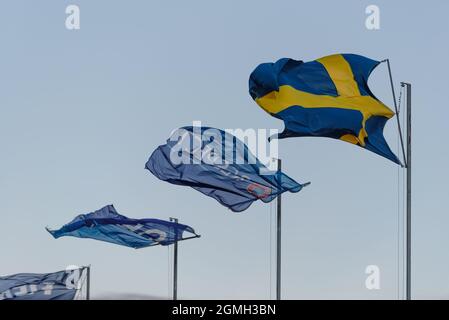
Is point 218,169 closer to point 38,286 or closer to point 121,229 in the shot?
point 121,229

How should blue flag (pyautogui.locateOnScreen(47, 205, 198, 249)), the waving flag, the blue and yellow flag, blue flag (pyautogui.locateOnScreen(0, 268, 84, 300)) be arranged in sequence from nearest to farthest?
the blue and yellow flag < the waving flag < blue flag (pyautogui.locateOnScreen(47, 205, 198, 249)) < blue flag (pyautogui.locateOnScreen(0, 268, 84, 300))

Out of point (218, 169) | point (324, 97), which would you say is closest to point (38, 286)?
point (218, 169)

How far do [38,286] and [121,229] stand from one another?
158 inches

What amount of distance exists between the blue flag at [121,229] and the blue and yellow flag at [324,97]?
14.8m

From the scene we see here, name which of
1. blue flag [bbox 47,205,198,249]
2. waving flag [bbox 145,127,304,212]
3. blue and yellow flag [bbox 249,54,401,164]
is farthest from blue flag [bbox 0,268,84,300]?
blue and yellow flag [bbox 249,54,401,164]

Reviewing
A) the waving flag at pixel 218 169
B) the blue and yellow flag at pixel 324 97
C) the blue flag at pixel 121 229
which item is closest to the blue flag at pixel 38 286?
the blue flag at pixel 121 229

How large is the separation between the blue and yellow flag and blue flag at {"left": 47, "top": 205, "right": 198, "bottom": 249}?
14.8 metres

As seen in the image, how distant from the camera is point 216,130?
37531mm

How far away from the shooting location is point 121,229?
45562 mm

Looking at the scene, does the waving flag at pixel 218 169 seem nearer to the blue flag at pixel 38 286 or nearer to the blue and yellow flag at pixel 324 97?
the blue and yellow flag at pixel 324 97

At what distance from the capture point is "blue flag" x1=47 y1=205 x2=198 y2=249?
4472 centimetres

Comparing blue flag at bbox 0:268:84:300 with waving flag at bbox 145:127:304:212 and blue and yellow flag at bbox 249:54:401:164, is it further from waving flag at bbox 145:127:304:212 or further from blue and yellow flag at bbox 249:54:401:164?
blue and yellow flag at bbox 249:54:401:164
